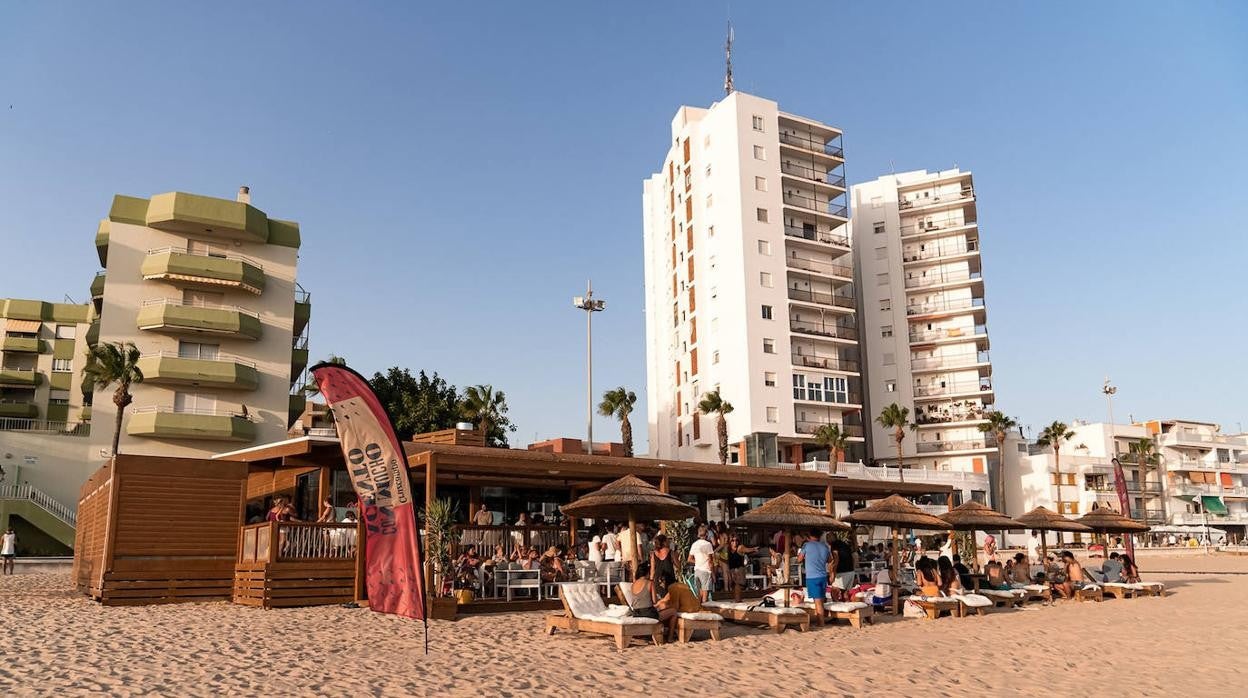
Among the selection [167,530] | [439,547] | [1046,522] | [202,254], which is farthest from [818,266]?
[167,530]

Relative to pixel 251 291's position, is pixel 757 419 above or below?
below

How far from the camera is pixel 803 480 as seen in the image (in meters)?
22.1

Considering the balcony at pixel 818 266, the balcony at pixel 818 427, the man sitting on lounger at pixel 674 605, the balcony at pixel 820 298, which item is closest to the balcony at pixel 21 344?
the balcony at pixel 818 266

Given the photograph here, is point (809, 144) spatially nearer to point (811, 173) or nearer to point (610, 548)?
point (811, 173)

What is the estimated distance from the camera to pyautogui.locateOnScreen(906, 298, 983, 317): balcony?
65312 mm

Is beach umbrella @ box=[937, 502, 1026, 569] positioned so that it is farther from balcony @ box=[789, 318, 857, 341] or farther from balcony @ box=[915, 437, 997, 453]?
balcony @ box=[915, 437, 997, 453]

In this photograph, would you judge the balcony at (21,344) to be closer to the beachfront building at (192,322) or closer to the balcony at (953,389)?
the beachfront building at (192,322)

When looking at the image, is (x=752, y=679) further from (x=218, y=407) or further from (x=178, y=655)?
(x=218, y=407)

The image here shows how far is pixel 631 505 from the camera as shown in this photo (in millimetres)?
14547

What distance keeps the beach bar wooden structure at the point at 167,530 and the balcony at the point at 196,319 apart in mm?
29843

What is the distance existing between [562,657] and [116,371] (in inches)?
1484

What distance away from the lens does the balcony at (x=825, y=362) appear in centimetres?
5856

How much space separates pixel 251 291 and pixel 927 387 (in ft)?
146

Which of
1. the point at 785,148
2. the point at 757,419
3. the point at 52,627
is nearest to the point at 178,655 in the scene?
the point at 52,627
